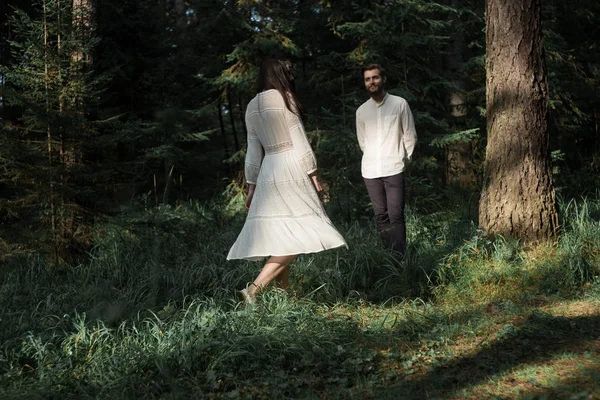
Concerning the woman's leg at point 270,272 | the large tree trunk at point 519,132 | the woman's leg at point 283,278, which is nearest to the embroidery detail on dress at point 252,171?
the woman's leg at point 270,272

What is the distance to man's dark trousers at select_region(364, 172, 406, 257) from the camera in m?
5.93

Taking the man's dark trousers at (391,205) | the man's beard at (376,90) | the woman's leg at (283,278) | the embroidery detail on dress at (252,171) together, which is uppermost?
the man's beard at (376,90)

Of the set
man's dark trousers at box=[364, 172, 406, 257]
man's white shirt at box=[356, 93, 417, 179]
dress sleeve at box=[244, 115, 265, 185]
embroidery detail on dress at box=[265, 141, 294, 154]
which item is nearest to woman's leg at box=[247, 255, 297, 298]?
dress sleeve at box=[244, 115, 265, 185]

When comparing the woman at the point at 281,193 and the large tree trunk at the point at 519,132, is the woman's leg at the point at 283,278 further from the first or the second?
the large tree trunk at the point at 519,132

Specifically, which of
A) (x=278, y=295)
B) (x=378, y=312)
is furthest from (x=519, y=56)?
(x=278, y=295)

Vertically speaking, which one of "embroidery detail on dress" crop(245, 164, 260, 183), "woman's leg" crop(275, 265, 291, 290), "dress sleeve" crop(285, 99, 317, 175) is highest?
"dress sleeve" crop(285, 99, 317, 175)

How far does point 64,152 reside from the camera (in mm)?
6941

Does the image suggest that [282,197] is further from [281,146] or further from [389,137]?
[389,137]

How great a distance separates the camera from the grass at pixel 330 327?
320cm

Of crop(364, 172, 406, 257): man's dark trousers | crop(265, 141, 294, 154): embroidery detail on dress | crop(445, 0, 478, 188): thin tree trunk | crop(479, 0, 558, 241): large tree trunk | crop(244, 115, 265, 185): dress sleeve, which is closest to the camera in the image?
crop(265, 141, 294, 154): embroidery detail on dress

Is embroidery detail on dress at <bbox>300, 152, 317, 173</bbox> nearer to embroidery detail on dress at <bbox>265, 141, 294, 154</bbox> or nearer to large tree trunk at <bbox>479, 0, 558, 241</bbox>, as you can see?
embroidery detail on dress at <bbox>265, 141, 294, 154</bbox>

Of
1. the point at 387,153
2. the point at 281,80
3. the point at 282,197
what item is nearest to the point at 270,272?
the point at 282,197

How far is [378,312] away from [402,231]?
4.85ft

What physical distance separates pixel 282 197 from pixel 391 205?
1860 millimetres
